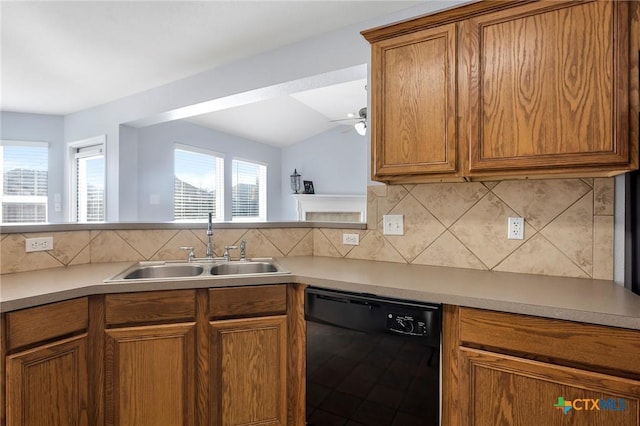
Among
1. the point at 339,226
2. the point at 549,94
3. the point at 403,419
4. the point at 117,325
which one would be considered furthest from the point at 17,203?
the point at 549,94

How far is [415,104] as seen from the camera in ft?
5.32

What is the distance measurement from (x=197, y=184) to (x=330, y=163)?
101 inches

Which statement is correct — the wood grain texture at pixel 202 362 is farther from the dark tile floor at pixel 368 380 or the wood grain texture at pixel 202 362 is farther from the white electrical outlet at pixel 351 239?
the white electrical outlet at pixel 351 239

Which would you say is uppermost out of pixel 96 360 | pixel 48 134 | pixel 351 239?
pixel 48 134

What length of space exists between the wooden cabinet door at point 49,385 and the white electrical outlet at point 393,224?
164cm

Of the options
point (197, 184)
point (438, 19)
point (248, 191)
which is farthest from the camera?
point (248, 191)

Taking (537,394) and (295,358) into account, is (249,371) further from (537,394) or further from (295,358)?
(537,394)

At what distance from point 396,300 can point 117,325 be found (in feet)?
4.05

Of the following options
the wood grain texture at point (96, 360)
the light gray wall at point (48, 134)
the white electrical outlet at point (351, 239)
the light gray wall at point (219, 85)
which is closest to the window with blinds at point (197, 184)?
the light gray wall at point (219, 85)

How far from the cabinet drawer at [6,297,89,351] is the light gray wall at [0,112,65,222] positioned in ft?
A: 13.4

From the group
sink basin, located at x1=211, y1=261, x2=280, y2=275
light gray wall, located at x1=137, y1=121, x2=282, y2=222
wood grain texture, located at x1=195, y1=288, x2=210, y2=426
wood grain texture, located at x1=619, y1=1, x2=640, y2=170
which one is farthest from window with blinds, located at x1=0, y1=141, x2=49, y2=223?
wood grain texture, located at x1=619, y1=1, x2=640, y2=170

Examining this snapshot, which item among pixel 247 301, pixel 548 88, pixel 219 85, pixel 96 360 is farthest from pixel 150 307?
pixel 219 85

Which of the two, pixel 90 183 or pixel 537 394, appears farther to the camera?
pixel 90 183

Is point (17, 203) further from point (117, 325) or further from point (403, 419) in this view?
point (403, 419)
